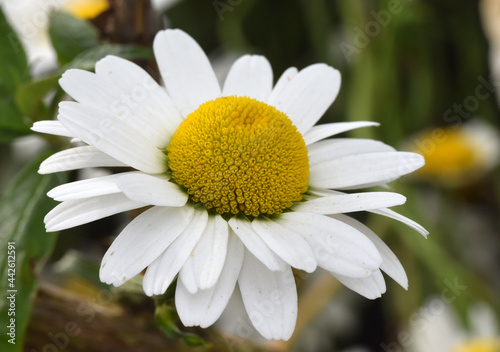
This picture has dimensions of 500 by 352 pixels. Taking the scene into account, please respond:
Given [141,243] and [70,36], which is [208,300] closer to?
[141,243]

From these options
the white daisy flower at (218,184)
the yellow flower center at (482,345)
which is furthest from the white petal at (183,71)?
the yellow flower center at (482,345)

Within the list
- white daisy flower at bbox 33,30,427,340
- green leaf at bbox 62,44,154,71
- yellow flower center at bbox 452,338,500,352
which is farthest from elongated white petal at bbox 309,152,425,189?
yellow flower center at bbox 452,338,500,352

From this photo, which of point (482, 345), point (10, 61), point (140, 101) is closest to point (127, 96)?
point (140, 101)

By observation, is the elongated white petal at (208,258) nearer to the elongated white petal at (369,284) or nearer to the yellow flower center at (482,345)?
the elongated white petal at (369,284)

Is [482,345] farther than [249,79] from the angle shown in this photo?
Yes

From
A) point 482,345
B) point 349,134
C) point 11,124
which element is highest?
point 11,124

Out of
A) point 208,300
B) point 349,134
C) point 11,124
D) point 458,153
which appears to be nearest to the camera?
point 208,300

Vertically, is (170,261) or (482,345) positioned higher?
(170,261)
